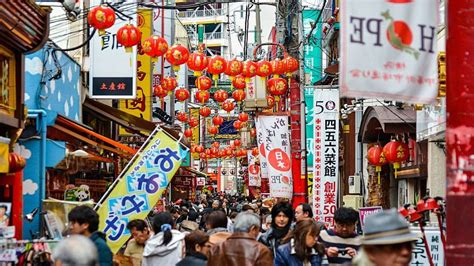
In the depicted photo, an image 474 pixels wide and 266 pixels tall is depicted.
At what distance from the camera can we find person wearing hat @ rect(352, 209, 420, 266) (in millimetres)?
5375

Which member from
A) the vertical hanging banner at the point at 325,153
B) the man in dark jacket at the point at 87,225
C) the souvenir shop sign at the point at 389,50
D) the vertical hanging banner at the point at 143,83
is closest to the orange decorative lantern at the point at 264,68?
the vertical hanging banner at the point at 325,153

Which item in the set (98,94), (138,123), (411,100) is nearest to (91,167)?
(98,94)

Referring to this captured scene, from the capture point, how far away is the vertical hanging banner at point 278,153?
24.5 meters

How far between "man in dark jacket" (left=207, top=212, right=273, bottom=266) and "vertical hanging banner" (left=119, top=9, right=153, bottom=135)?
19056 mm

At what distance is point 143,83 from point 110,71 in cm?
580

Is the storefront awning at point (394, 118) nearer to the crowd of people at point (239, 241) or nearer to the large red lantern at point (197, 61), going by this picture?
the large red lantern at point (197, 61)

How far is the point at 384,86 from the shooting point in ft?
21.5

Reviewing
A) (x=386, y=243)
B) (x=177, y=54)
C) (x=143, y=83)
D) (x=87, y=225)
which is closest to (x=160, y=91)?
(x=143, y=83)

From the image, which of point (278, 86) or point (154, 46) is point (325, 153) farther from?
point (154, 46)

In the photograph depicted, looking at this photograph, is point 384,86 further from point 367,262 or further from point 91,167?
point 91,167

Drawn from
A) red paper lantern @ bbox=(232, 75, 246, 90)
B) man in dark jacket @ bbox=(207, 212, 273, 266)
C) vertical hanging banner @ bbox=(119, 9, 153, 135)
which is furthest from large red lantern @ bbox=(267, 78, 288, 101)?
man in dark jacket @ bbox=(207, 212, 273, 266)

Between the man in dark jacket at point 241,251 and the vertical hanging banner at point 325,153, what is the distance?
40.7 ft

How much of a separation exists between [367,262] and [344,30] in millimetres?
1831

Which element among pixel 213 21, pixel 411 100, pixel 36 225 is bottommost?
pixel 36 225
